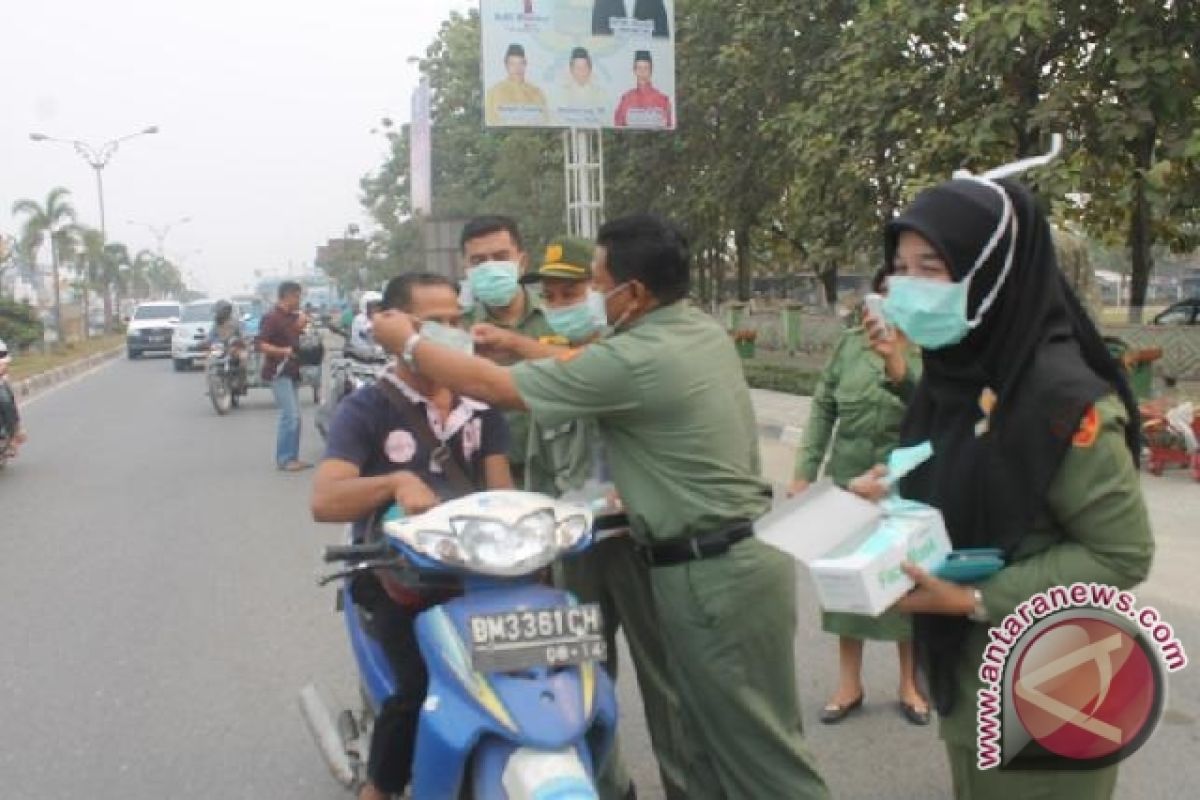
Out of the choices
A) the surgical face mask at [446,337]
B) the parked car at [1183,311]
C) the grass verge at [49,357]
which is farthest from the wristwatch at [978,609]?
the parked car at [1183,311]

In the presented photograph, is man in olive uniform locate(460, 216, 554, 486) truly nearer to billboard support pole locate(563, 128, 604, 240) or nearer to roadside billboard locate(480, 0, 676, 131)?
billboard support pole locate(563, 128, 604, 240)

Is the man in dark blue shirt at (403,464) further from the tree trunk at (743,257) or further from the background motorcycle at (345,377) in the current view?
the tree trunk at (743,257)

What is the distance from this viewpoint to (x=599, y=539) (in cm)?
301

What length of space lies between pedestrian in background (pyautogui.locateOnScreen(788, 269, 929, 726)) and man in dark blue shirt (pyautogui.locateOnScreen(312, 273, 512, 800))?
132 centimetres

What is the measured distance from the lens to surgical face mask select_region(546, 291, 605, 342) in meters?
3.31

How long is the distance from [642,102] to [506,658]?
15.4 m

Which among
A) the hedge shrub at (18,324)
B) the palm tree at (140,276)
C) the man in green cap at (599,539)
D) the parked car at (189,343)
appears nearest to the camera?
the man in green cap at (599,539)

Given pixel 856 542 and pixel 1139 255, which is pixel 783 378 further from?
pixel 856 542

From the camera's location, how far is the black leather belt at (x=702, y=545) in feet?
8.80

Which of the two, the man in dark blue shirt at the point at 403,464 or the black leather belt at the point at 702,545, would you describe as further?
the man in dark blue shirt at the point at 403,464

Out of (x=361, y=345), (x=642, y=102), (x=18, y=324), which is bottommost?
(x=18, y=324)

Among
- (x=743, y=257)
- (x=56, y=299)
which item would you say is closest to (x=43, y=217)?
(x=56, y=299)

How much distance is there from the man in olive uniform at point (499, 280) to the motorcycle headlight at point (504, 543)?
139cm

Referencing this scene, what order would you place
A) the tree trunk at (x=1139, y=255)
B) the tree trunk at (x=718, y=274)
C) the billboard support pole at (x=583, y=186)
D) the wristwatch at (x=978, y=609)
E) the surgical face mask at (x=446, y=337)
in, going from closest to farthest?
the wristwatch at (x=978, y=609), the surgical face mask at (x=446, y=337), the tree trunk at (x=1139, y=255), the billboard support pole at (x=583, y=186), the tree trunk at (x=718, y=274)
